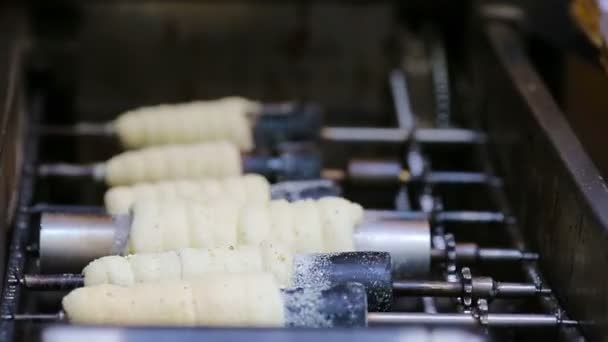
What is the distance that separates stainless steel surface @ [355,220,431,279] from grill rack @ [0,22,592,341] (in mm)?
206

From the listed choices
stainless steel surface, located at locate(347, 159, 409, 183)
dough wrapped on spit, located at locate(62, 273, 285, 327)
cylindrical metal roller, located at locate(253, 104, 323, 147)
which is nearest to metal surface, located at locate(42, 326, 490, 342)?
dough wrapped on spit, located at locate(62, 273, 285, 327)

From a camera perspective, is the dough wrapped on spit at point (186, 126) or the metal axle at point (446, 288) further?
the dough wrapped on spit at point (186, 126)

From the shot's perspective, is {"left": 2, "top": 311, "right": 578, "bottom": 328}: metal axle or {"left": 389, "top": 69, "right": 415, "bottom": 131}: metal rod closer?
{"left": 2, "top": 311, "right": 578, "bottom": 328}: metal axle

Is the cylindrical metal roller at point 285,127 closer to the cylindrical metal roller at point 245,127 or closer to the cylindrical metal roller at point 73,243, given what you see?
the cylindrical metal roller at point 245,127

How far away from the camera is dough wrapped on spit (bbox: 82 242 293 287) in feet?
4.47

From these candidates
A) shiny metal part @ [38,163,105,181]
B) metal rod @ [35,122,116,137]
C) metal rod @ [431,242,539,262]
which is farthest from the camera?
metal rod @ [35,122,116,137]

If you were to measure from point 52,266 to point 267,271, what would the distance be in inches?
15.5

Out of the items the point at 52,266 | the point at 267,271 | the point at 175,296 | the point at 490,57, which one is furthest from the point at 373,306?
the point at 490,57

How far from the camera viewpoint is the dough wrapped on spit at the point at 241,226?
150cm

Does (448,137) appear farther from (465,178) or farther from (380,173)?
(380,173)

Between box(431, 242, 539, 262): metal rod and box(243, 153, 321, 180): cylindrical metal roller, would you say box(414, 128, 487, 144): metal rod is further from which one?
box(431, 242, 539, 262): metal rod

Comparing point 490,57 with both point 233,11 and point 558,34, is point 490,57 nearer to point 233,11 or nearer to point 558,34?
point 558,34

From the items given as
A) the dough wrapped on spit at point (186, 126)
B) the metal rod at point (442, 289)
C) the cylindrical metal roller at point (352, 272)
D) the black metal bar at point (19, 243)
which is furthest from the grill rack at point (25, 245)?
the cylindrical metal roller at point (352, 272)

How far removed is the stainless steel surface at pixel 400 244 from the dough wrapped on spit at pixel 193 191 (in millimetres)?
207
